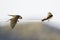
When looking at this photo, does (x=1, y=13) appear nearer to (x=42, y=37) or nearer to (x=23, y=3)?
(x=23, y=3)

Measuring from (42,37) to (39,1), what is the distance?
0.18 metres

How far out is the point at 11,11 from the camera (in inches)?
24.8

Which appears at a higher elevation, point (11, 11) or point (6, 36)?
point (11, 11)

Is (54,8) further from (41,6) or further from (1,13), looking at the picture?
(1,13)

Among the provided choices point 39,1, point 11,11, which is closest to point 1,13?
point 11,11

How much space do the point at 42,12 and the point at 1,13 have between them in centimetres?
21

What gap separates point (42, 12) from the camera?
631 millimetres

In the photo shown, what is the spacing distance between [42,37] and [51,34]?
46mm

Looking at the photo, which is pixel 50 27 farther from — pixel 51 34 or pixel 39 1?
pixel 39 1

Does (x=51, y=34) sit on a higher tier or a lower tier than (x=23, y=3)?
lower

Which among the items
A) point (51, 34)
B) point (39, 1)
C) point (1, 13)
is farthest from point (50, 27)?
point (1, 13)

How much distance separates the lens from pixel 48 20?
2.04 ft

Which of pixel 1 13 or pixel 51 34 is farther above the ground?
pixel 1 13

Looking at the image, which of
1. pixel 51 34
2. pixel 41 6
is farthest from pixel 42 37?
pixel 41 6
